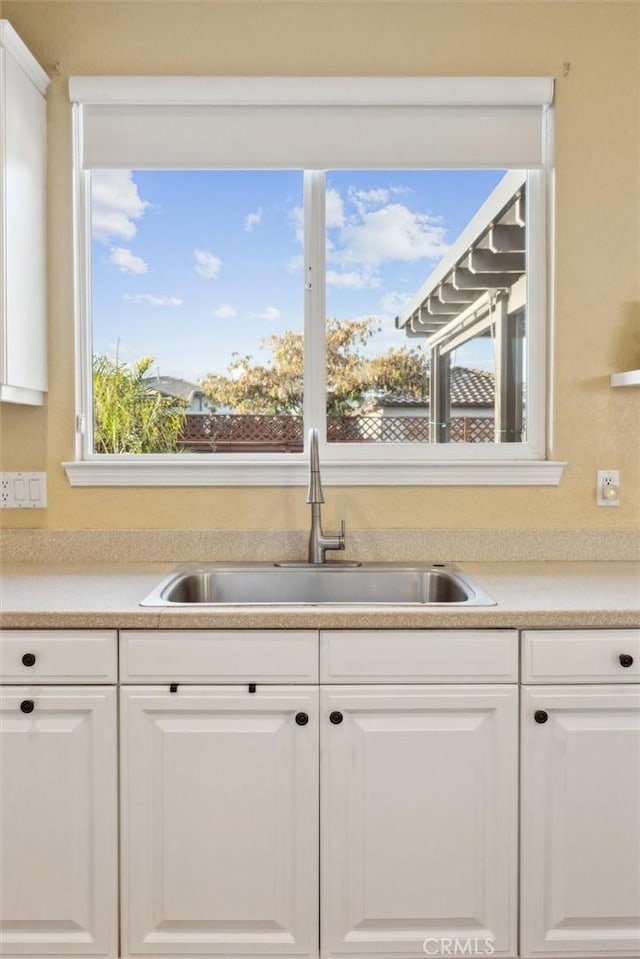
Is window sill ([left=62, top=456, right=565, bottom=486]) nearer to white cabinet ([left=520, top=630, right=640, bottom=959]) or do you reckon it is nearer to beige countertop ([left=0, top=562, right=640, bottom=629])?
beige countertop ([left=0, top=562, right=640, bottom=629])

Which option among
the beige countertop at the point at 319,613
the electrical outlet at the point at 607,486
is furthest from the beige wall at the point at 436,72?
the beige countertop at the point at 319,613

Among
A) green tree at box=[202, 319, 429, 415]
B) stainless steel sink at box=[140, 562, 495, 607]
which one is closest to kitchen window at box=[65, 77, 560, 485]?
green tree at box=[202, 319, 429, 415]

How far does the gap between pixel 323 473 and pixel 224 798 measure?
98 cm

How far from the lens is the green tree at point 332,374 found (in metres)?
2.31

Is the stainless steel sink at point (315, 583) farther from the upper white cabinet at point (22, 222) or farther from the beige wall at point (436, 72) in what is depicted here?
the upper white cabinet at point (22, 222)

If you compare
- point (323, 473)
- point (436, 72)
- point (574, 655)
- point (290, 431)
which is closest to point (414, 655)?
point (574, 655)

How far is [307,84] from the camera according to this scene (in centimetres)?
218

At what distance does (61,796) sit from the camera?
5.47 feet

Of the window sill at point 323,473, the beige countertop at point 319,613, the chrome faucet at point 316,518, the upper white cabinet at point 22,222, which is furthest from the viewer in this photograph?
the window sill at point 323,473

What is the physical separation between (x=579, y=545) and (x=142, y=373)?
1456 millimetres

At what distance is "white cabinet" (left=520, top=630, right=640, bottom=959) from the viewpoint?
1.66 metres

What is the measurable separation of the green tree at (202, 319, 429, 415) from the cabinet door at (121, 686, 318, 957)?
98cm

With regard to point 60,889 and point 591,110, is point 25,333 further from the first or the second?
point 591,110

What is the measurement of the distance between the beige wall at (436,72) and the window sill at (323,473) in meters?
0.03
